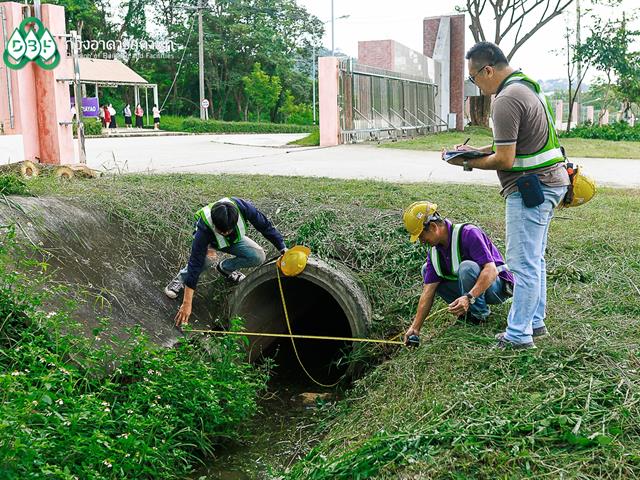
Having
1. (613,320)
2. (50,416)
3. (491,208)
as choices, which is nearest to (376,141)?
Answer: (491,208)

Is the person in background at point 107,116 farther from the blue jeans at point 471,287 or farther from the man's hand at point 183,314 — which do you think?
the blue jeans at point 471,287

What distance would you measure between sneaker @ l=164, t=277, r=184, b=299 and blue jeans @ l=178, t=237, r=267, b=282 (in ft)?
0.21

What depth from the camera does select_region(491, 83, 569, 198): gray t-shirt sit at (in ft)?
15.2

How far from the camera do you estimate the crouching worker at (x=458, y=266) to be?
5227 mm

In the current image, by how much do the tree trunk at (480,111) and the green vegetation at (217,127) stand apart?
1190 centimetres

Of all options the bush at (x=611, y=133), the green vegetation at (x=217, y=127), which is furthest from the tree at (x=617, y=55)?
the green vegetation at (x=217, y=127)

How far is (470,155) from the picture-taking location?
4.94m

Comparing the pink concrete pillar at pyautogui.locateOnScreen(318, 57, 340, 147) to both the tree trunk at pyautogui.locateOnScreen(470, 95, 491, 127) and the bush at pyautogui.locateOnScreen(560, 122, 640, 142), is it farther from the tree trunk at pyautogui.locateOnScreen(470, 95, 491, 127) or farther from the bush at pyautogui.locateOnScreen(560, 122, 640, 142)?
the tree trunk at pyautogui.locateOnScreen(470, 95, 491, 127)

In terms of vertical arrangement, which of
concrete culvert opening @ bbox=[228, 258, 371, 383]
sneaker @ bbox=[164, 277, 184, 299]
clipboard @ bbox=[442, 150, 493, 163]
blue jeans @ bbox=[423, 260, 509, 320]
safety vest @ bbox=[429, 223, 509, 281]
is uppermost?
clipboard @ bbox=[442, 150, 493, 163]

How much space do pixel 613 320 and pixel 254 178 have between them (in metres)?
6.23

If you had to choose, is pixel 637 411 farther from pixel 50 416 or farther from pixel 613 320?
pixel 50 416

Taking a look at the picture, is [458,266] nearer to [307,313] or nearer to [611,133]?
[307,313]

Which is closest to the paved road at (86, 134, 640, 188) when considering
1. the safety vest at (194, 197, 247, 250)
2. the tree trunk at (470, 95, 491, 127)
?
the safety vest at (194, 197, 247, 250)

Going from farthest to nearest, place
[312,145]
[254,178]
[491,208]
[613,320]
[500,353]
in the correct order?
[312,145]
[254,178]
[491,208]
[613,320]
[500,353]
